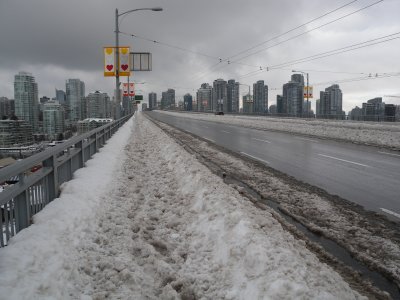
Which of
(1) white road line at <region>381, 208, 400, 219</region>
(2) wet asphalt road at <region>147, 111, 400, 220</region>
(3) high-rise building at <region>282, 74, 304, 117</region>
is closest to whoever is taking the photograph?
(1) white road line at <region>381, 208, 400, 219</region>

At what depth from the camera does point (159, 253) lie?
4.88 metres

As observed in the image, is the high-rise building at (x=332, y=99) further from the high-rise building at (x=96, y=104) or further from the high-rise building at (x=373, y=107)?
the high-rise building at (x=96, y=104)

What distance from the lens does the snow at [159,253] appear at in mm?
3594

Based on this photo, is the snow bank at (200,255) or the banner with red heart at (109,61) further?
the banner with red heart at (109,61)

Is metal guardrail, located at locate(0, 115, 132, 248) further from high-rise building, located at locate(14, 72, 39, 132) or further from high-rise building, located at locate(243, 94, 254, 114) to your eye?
high-rise building, located at locate(243, 94, 254, 114)

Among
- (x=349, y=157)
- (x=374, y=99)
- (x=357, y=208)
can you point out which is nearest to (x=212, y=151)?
(x=349, y=157)

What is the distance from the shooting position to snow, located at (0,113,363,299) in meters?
3.59

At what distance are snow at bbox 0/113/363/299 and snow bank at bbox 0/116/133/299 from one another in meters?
0.01

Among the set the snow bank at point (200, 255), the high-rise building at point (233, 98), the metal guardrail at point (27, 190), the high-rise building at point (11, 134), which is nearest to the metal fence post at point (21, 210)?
the metal guardrail at point (27, 190)

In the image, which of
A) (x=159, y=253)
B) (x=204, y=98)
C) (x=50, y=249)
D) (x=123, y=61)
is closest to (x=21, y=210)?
(x=50, y=249)

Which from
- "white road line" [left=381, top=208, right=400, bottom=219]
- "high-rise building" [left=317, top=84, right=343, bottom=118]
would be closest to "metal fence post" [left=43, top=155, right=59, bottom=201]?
"white road line" [left=381, top=208, right=400, bottom=219]

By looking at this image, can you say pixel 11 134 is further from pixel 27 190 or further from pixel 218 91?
pixel 218 91

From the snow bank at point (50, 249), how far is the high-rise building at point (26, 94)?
1239 inches

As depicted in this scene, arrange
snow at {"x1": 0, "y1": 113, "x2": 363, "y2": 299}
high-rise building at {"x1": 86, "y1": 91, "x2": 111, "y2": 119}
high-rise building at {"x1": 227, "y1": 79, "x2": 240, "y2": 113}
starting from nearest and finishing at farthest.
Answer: snow at {"x1": 0, "y1": 113, "x2": 363, "y2": 299}, high-rise building at {"x1": 86, "y1": 91, "x2": 111, "y2": 119}, high-rise building at {"x1": 227, "y1": 79, "x2": 240, "y2": 113}
